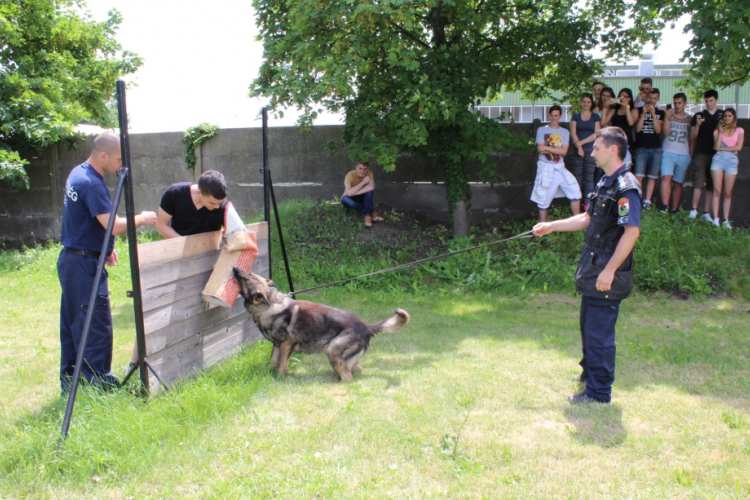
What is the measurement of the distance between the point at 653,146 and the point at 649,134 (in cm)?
22

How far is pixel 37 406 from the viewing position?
189 inches

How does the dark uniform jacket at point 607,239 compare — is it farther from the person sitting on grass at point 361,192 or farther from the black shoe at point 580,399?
the person sitting on grass at point 361,192

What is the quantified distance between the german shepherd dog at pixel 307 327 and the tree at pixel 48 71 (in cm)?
910

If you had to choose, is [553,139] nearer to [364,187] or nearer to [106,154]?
[364,187]

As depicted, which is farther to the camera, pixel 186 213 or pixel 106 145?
pixel 186 213

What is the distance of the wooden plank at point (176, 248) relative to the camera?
4.39 meters

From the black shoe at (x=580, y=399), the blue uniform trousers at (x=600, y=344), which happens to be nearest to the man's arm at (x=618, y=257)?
the blue uniform trousers at (x=600, y=344)

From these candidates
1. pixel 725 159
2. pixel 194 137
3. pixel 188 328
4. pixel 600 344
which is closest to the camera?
pixel 600 344

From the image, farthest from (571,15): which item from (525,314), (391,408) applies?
(391,408)

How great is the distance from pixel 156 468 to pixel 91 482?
360 millimetres

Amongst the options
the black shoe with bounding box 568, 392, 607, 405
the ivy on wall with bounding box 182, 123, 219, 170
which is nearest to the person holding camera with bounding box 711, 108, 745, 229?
the black shoe with bounding box 568, 392, 607, 405

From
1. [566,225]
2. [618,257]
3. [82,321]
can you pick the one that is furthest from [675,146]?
[82,321]

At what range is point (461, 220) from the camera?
10.4 meters

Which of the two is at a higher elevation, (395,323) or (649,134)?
(649,134)
